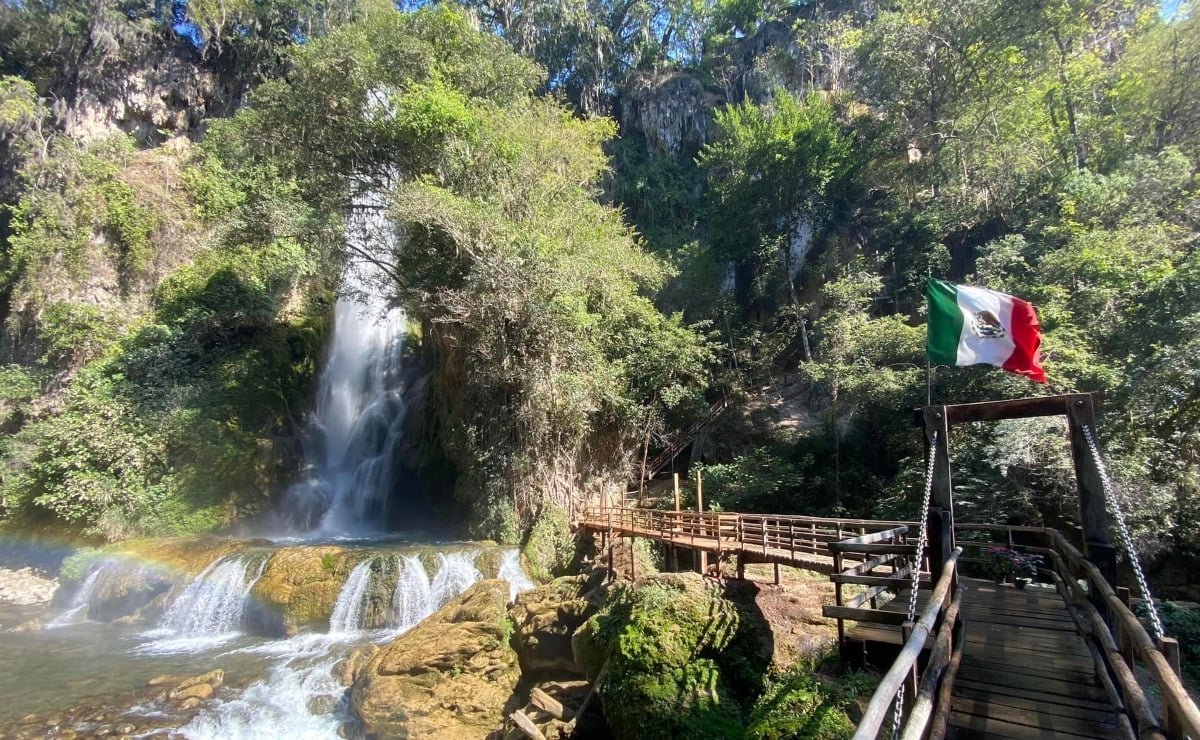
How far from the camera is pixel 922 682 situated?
10.2 feet

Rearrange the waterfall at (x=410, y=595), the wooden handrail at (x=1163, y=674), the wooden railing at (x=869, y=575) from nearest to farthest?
the wooden handrail at (x=1163, y=674) → the wooden railing at (x=869, y=575) → the waterfall at (x=410, y=595)

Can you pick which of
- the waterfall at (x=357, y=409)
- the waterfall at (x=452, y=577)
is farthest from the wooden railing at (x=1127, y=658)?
the waterfall at (x=357, y=409)

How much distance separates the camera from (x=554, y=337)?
661 inches

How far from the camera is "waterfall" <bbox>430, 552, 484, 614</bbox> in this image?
12.8 meters

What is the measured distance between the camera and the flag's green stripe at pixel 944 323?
20.5 ft

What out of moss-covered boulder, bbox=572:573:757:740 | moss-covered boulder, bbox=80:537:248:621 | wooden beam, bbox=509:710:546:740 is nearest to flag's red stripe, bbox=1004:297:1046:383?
moss-covered boulder, bbox=572:573:757:740

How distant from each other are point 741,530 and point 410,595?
735 cm

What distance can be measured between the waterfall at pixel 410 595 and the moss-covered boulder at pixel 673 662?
20.3 ft

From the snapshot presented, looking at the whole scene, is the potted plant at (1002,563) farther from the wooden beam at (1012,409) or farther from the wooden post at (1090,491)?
the wooden beam at (1012,409)

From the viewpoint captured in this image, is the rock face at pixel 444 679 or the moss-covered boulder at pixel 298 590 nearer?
the rock face at pixel 444 679

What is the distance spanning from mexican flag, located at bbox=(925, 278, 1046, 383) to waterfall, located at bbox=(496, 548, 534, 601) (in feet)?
35.0

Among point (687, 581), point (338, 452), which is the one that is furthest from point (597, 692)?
point (338, 452)

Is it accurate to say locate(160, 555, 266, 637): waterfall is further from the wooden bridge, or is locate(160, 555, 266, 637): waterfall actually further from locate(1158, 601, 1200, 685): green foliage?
locate(1158, 601, 1200, 685): green foliage

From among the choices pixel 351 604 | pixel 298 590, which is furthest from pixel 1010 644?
pixel 298 590
